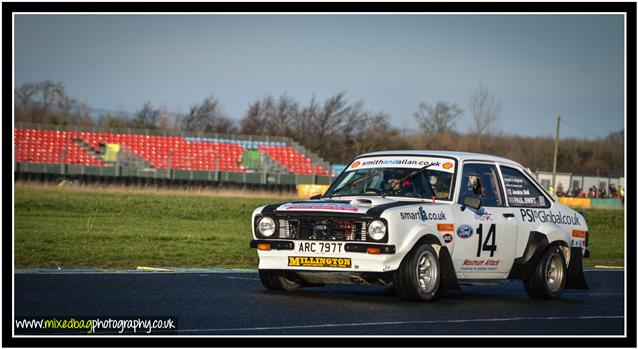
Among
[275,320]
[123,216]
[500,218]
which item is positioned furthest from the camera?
[123,216]

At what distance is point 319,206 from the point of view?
10.7 metres

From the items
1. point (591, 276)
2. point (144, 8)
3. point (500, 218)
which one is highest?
point (144, 8)

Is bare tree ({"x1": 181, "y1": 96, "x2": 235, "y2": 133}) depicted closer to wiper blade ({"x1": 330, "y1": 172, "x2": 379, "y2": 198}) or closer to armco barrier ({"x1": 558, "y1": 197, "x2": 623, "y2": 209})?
armco barrier ({"x1": 558, "y1": 197, "x2": 623, "y2": 209})

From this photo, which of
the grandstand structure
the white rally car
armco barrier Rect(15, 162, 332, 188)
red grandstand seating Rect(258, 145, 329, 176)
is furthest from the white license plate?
red grandstand seating Rect(258, 145, 329, 176)

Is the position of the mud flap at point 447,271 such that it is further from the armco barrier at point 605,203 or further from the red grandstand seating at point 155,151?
the red grandstand seating at point 155,151

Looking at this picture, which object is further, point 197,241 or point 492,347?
point 197,241

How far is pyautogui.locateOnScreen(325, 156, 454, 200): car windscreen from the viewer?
37.7ft

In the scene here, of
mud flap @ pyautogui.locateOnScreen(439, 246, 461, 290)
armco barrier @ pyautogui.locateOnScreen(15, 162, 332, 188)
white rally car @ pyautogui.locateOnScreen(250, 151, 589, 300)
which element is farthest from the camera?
armco barrier @ pyautogui.locateOnScreen(15, 162, 332, 188)

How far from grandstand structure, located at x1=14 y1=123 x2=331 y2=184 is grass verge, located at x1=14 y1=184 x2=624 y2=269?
1118cm

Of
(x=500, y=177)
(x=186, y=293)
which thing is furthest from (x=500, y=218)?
(x=186, y=293)

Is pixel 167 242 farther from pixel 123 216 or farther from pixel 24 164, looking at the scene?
pixel 24 164

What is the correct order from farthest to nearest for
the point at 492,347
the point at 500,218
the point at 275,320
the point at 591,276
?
the point at 591,276 < the point at 500,218 < the point at 275,320 < the point at 492,347

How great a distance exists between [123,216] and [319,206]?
59.8 ft

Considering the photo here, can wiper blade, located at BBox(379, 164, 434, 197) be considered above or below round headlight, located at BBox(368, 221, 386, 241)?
above
